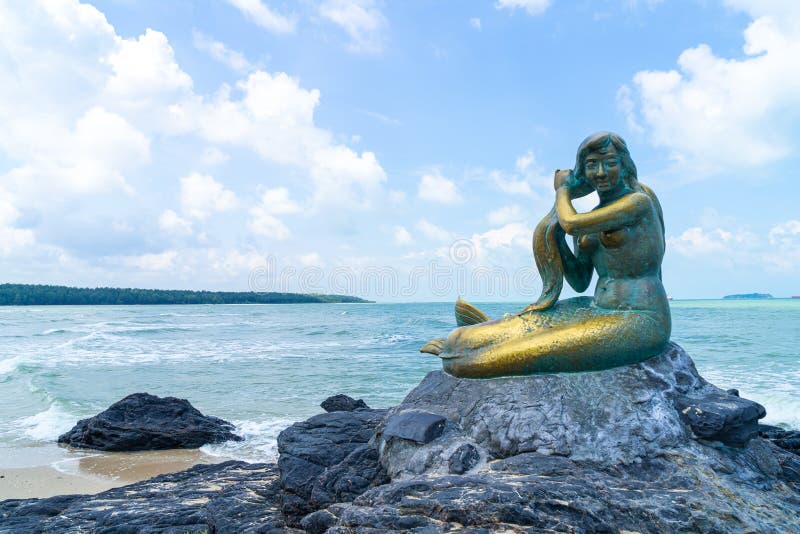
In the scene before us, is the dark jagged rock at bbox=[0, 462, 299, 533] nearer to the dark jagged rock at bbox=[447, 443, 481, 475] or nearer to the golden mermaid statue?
the dark jagged rock at bbox=[447, 443, 481, 475]

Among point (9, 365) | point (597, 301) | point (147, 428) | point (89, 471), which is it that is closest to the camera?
point (597, 301)

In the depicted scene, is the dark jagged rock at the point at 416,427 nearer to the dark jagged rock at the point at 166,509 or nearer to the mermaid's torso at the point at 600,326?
the mermaid's torso at the point at 600,326

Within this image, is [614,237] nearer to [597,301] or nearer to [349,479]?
[597,301]

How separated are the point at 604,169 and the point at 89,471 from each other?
7473mm

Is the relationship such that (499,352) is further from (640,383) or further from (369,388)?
(369,388)

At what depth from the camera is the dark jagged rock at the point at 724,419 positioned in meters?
3.78

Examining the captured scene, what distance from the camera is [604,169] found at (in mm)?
4219

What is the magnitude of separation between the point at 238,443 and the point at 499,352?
240 inches

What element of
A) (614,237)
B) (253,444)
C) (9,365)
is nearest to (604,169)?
(614,237)

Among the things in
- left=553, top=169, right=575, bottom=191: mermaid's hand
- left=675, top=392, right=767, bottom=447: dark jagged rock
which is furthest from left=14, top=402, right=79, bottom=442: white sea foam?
left=675, top=392, right=767, bottom=447: dark jagged rock

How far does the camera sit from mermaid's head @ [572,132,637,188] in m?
4.20

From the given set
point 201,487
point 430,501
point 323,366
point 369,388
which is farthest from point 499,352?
point 323,366

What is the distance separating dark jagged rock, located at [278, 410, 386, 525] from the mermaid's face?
9.27ft

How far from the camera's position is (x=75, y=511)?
490 cm
